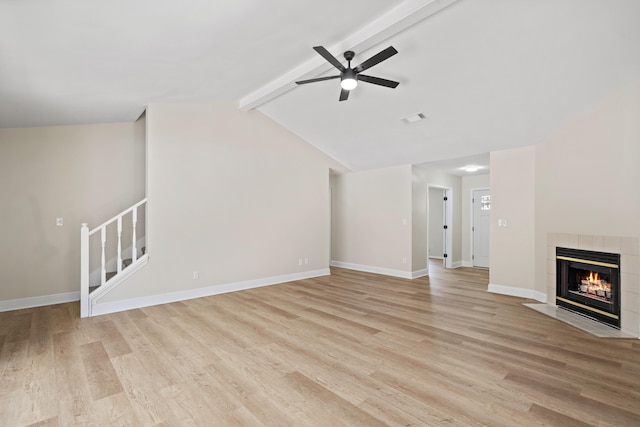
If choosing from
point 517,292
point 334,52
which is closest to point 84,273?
point 334,52

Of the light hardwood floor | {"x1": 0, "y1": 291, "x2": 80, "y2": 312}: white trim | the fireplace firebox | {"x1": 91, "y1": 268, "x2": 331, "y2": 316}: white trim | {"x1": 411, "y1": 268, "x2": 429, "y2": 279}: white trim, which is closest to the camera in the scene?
the light hardwood floor

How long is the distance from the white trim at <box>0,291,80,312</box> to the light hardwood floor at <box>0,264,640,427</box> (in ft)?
0.77

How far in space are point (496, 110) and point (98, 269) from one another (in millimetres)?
6535

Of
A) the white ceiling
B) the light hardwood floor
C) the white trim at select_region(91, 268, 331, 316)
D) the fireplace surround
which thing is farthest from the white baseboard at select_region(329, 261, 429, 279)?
the fireplace surround

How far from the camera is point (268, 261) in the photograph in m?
6.06

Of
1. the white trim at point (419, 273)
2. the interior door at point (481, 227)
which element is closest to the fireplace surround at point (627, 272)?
the white trim at point (419, 273)

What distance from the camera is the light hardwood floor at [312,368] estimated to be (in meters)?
2.09

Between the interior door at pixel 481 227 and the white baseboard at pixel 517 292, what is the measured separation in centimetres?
262

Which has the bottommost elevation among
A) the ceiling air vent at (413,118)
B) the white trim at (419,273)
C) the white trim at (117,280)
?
the white trim at (419,273)

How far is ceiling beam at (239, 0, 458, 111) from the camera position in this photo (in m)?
2.89

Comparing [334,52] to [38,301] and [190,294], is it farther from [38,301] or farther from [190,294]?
[38,301]

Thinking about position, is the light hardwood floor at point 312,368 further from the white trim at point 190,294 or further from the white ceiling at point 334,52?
the white ceiling at point 334,52

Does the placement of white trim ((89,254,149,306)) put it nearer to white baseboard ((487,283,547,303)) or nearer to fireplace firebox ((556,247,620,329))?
white baseboard ((487,283,547,303))

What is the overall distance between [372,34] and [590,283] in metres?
4.26
